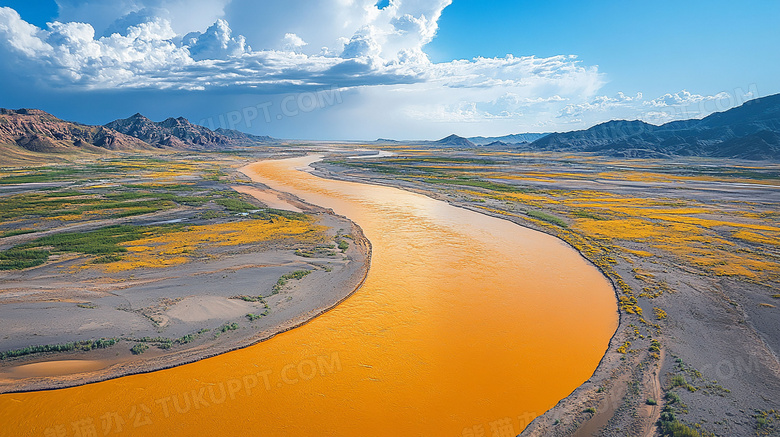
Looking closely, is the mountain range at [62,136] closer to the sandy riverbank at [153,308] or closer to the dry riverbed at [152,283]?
the dry riverbed at [152,283]

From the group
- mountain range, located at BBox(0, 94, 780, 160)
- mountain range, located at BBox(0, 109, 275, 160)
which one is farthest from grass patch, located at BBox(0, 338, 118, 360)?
mountain range, located at BBox(0, 94, 780, 160)

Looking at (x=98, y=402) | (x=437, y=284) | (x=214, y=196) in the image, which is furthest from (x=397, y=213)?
(x=98, y=402)

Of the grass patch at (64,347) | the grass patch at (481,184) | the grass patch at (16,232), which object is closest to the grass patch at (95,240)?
the grass patch at (16,232)

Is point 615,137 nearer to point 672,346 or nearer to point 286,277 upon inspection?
point 672,346

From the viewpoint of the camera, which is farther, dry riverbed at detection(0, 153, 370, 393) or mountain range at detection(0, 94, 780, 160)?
mountain range at detection(0, 94, 780, 160)

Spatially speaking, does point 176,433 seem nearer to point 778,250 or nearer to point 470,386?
point 470,386

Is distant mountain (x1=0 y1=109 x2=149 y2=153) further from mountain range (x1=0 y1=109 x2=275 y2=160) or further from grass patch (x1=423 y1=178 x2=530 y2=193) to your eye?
grass patch (x1=423 y1=178 x2=530 y2=193)
